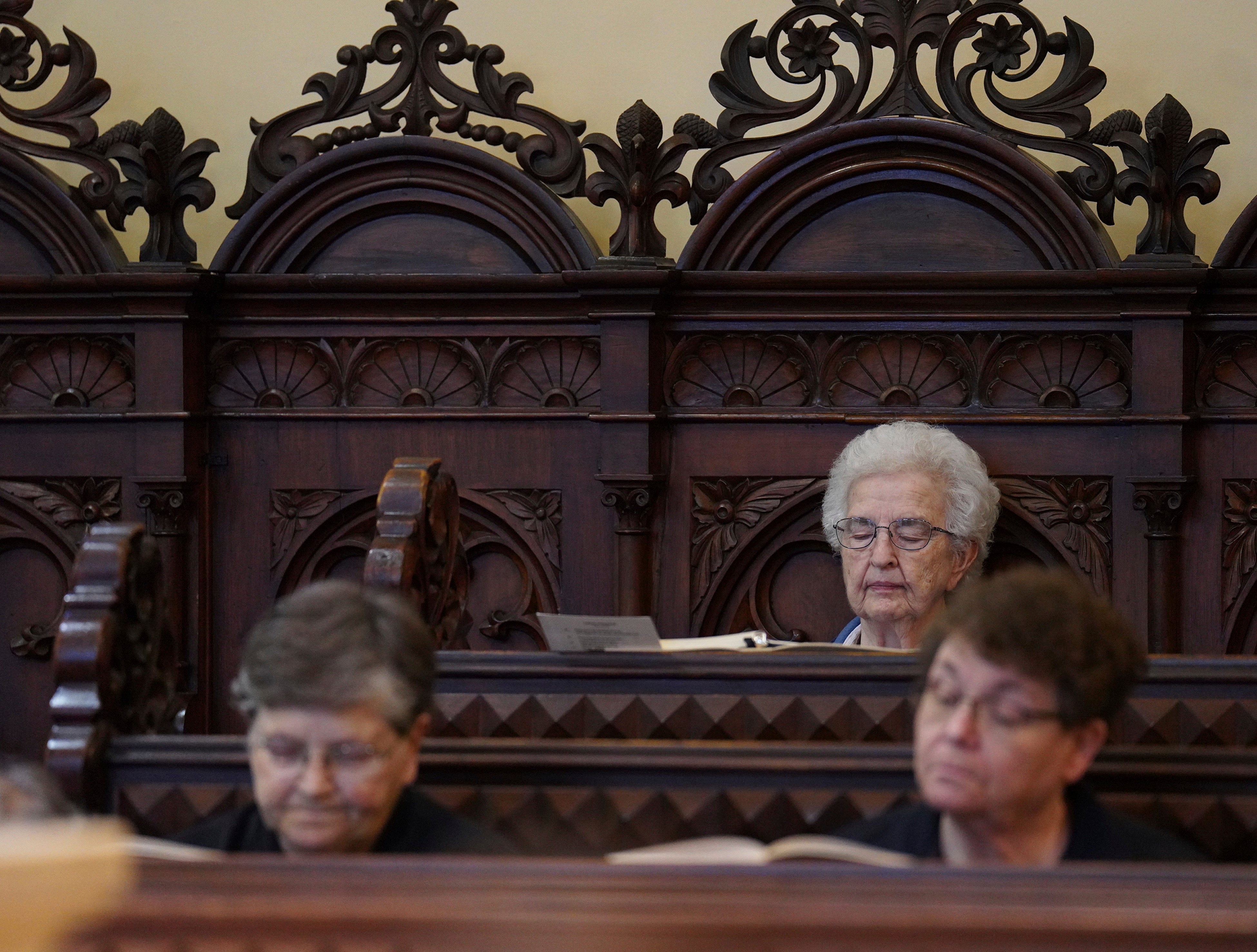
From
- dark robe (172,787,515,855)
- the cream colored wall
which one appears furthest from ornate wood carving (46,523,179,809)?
the cream colored wall

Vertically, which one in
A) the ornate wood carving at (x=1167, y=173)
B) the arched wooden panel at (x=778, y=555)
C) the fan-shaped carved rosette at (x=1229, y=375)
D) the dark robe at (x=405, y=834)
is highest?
the ornate wood carving at (x=1167, y=173)

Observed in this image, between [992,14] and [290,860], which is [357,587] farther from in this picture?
[992,14]

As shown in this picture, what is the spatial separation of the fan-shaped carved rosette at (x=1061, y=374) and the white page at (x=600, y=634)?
56.5 inches

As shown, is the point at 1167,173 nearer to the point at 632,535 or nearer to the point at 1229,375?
the point at 1229,375

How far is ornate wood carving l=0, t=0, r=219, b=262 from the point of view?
4.03 meters

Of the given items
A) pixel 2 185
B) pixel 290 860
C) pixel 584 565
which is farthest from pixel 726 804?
pixel 2 185

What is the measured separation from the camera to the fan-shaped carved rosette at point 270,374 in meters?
4.11

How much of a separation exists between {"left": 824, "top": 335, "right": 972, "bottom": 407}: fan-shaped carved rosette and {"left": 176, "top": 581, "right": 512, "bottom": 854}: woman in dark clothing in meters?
2.12

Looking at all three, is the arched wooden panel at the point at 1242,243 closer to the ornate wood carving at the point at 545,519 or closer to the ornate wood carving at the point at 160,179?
the ornate wood carving at the point at 545,519

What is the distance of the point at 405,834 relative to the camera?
2010 mm

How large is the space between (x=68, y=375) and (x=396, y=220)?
0.97 m

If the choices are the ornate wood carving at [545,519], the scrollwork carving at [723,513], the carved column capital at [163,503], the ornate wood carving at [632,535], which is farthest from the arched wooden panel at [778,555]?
the carved column capital at [163,503]

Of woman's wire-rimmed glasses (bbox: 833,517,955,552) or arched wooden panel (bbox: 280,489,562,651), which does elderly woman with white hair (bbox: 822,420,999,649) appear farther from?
arched wooden panel (bbox: 280,489,562,651)

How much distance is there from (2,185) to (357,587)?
8.47 ft
